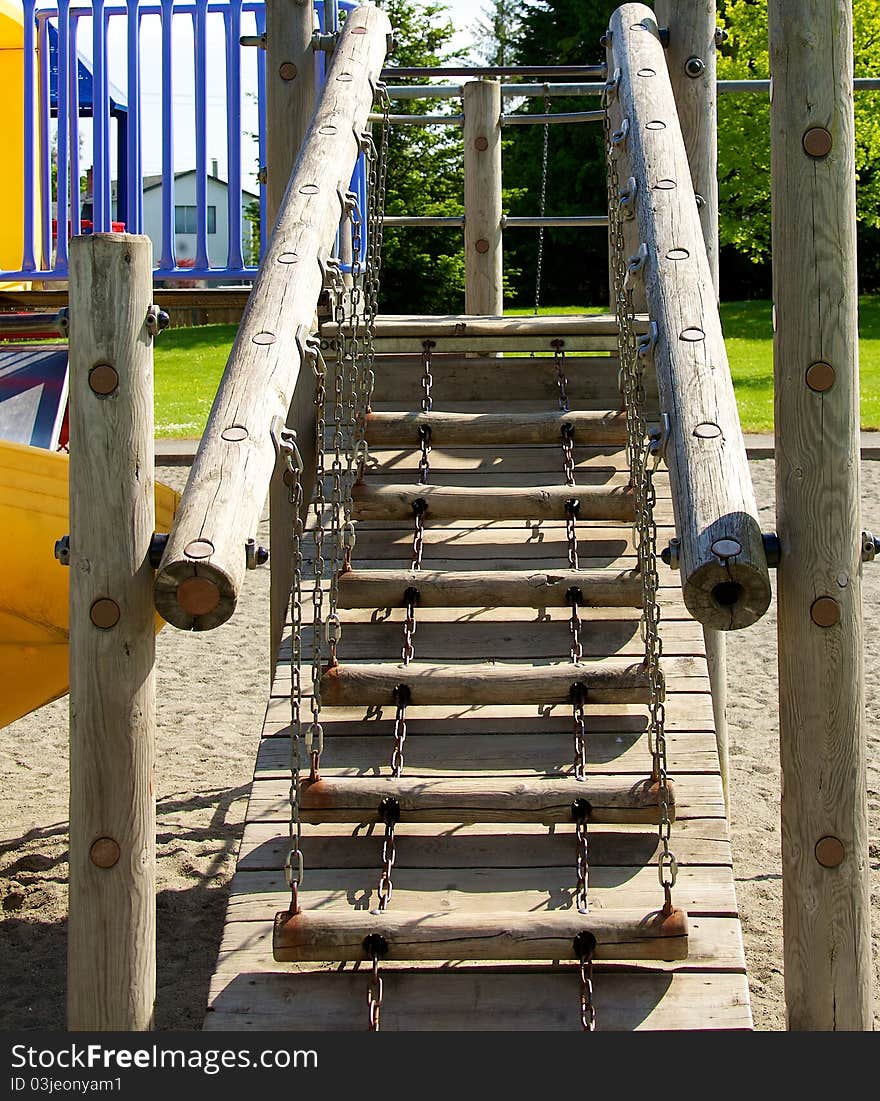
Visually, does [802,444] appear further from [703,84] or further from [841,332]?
[703,84]

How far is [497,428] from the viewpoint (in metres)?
4.51

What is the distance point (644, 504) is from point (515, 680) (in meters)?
0.69

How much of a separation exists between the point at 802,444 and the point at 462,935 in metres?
1.21

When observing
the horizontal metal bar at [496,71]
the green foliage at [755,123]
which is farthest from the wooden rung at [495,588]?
the green foliage at [755,123]

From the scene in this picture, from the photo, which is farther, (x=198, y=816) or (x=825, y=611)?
(x=198, y=816)

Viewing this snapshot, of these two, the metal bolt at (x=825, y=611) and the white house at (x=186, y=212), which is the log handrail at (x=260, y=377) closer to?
the metal bolt at (x=825, y=611)

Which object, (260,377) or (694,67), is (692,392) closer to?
(260,377)

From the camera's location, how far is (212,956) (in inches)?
184

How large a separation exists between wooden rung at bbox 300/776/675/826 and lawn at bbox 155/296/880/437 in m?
12.2

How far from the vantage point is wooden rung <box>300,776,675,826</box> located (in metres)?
3.17

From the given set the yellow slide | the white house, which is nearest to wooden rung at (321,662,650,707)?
the yellow slide

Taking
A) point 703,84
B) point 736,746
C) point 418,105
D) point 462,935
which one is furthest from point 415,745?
point 418,105

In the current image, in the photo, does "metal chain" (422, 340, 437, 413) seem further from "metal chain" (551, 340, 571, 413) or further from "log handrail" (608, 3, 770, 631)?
"log handrail" (608, 3, 770, 631)

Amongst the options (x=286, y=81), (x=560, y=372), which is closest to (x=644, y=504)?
(x=560, y=372)
